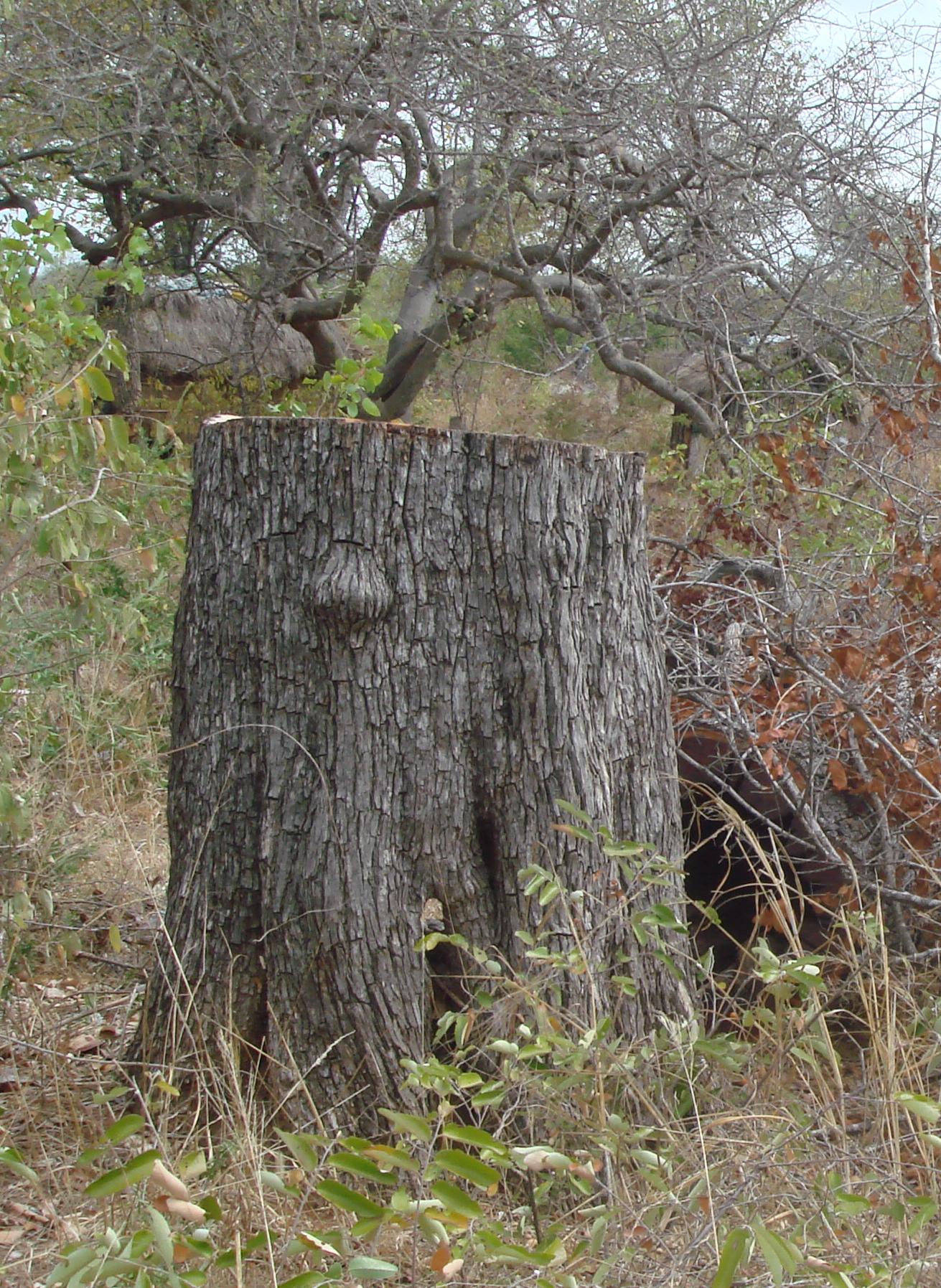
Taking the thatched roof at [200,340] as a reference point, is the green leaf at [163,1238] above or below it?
below

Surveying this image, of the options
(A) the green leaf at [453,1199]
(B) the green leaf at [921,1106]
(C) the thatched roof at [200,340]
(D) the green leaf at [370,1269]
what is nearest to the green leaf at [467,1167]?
(A) the green leaf at [453,1199]

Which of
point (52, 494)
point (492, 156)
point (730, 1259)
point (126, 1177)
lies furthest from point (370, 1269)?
point (492, 156)

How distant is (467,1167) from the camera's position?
63.1 inches

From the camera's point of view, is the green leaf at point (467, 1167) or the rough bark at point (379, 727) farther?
the rough bark at point (379, 727)

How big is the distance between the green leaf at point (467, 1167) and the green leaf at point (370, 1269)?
0.15m

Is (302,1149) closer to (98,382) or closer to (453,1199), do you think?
(453,1199)

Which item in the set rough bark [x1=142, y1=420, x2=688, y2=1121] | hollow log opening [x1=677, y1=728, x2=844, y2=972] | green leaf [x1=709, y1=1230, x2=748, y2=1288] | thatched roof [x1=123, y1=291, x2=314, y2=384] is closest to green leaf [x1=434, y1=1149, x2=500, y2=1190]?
green leaf [x1=709, y1=1230, x2=748, y2=1288]

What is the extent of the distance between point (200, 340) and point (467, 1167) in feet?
34.0

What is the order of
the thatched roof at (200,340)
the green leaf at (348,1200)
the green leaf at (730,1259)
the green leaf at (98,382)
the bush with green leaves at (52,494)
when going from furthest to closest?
the thatched roof at (200,340) < the green leaf at (98,382) < the bush with green leaves at (52,494) < the green leaf at (348,1200) < the green leaf at (730,1259)

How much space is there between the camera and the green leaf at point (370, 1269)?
57.5 inches

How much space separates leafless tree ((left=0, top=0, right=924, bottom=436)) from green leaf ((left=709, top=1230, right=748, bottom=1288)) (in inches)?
172

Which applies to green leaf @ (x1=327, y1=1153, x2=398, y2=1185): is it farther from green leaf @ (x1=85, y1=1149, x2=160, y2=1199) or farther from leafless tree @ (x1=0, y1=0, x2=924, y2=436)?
leafless tree @ (x1=0, y1=0, x2=924, y2=436)

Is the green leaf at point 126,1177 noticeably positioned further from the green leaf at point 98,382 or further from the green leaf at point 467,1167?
the green leaf at point 98,382

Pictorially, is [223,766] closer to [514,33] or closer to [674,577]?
[674,577]
